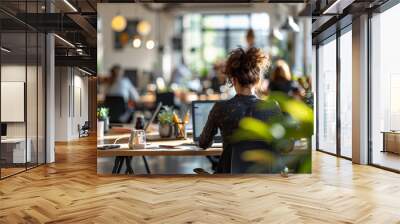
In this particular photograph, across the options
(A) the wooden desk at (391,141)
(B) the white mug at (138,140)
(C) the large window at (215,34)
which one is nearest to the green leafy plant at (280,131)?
(C) the large window at (215,34)

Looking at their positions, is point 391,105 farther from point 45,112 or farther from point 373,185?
point 45,112

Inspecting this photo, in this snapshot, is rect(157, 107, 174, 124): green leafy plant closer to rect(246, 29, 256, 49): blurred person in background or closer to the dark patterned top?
the dark patterned top

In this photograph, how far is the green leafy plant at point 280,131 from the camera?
4.26m

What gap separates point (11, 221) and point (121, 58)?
1.80 metres

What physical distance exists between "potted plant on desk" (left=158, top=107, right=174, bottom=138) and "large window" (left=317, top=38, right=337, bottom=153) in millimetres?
4881

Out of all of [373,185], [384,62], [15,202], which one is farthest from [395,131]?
[15,202]

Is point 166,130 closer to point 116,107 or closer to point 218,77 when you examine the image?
point 116,107

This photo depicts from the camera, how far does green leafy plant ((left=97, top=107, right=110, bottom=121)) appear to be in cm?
432

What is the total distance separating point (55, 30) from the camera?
6.89 meters

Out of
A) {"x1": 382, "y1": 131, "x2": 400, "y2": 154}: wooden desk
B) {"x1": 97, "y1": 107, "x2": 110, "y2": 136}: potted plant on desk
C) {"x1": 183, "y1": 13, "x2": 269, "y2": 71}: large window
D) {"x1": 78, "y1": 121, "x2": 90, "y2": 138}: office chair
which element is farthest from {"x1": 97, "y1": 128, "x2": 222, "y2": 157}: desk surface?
{"x1": 78, "y1": 121, "x2": 90, "y2": 138}: office chair

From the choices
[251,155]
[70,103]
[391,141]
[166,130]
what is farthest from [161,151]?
[70,103]

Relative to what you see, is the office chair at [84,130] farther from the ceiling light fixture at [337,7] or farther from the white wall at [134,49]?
the white wall at [134,49]

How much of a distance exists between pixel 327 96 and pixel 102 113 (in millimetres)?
5954

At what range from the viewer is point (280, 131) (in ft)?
14.1
